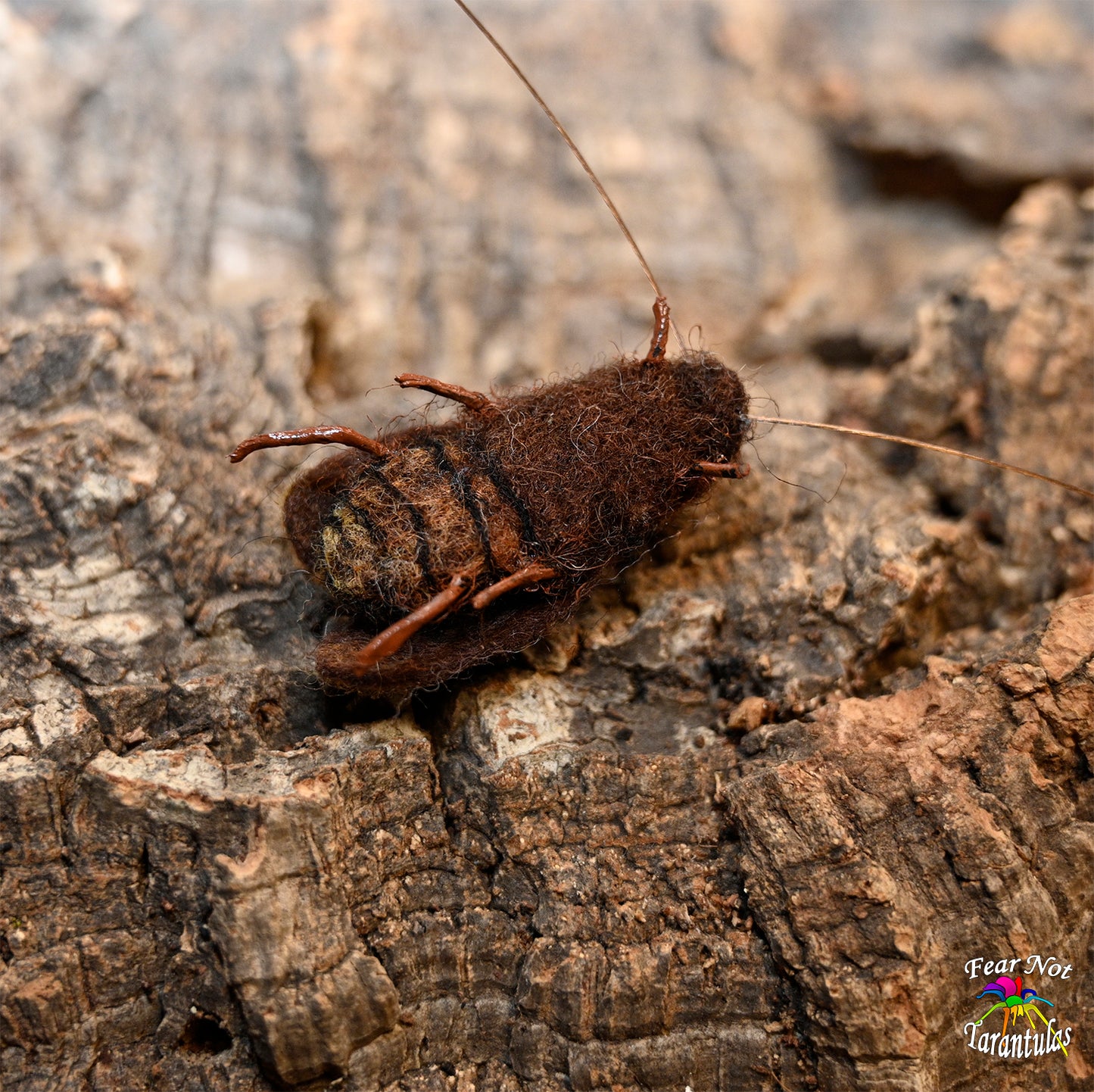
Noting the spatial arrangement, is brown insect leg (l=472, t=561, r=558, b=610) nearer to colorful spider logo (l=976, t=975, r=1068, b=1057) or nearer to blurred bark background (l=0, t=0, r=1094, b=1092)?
blurred bark background (l=0, t=0, r=1094, b=1092)

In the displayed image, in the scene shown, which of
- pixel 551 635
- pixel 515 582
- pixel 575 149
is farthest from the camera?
pixel 551 635

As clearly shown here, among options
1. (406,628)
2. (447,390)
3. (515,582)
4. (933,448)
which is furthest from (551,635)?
→ (933,448)

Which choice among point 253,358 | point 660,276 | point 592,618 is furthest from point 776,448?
point 253,358

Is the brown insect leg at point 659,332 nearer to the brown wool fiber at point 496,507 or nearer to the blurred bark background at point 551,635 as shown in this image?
the brown wool fiber at point 496,507

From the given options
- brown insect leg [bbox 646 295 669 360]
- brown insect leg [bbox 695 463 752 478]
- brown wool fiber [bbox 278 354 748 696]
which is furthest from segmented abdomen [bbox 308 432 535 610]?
brown insect leg [bbox 646 295 669 360]

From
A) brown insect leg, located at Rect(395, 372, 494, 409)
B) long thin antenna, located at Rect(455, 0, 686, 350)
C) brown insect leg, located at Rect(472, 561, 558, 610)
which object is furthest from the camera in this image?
brown insect leg, located at Rect(395, 372, 494, 409)

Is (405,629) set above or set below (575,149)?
below

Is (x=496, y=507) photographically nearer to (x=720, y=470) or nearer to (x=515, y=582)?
(x=515, y=582)
